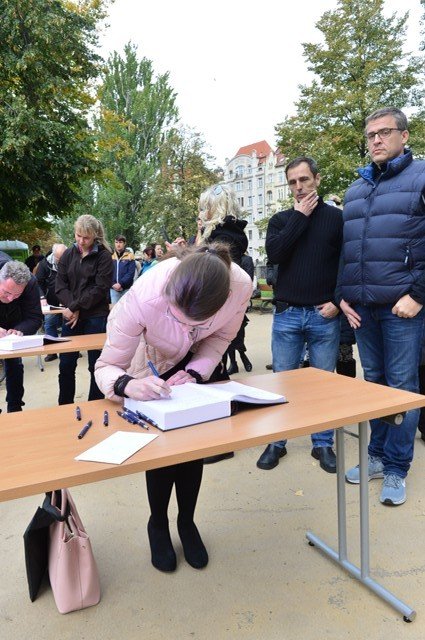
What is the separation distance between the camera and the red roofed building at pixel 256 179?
47406 mm

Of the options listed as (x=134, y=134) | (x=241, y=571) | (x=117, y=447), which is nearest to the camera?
(x=117, y=447)

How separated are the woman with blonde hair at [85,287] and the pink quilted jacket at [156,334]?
210 centimetres

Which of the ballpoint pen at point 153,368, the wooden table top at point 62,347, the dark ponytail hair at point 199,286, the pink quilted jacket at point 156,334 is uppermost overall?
the dark ponytail hair at point 199,286

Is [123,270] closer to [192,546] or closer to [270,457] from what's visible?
[270,457]

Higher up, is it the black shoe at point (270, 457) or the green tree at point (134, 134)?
the green tree at point (134, 134)

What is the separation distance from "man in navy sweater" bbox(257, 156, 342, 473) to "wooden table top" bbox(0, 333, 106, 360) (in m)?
1.25

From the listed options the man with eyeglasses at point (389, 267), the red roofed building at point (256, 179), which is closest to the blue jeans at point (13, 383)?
the man with eyeglasses at point (389, 267)

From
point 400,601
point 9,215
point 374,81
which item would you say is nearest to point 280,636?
point 400,601

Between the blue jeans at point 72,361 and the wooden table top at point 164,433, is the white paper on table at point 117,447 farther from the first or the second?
the blue jeans at point 72,361

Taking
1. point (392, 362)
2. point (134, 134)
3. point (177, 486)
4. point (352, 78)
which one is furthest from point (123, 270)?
point (134, 134)

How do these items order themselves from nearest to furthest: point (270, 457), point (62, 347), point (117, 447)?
point (117, 447)
point (270, 457)
point (62, 347)

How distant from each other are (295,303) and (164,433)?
61.7 inches

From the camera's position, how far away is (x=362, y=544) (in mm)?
1858

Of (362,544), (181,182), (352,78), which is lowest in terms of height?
(362,544)
